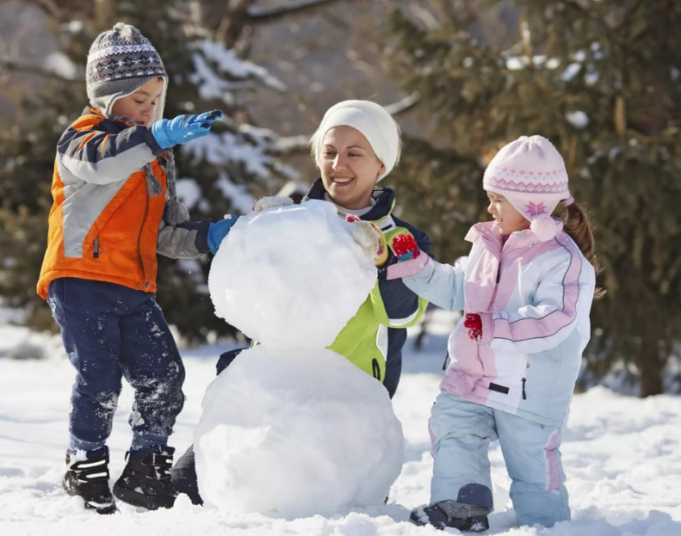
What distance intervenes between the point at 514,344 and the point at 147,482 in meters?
1.42

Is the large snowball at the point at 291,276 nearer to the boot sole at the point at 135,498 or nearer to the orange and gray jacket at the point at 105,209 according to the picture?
the orange and gray jacket at the point at 105,209

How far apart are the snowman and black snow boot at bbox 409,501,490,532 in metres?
0.14

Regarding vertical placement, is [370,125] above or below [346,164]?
above

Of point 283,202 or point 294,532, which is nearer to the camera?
point 294,532

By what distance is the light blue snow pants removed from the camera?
2.73 meters

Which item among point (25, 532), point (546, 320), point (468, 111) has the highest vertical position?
point (468, 111)

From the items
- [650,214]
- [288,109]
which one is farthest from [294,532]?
[288,109]

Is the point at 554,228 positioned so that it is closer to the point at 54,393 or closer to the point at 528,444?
the point at 528,444

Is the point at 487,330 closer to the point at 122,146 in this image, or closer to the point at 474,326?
the point at 474,326

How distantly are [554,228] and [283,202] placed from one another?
0.88 m

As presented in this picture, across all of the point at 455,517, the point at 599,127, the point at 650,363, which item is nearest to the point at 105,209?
the point at 455,517

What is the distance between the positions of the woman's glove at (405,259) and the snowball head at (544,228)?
37cm

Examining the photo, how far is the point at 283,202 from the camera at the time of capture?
277 centimetres

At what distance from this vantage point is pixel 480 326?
267 centimetres
